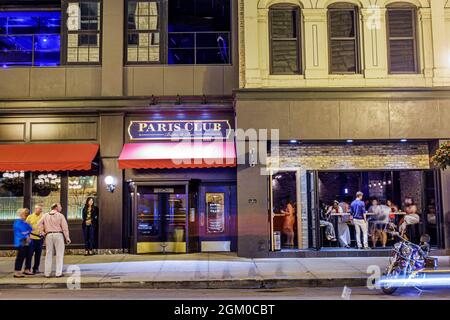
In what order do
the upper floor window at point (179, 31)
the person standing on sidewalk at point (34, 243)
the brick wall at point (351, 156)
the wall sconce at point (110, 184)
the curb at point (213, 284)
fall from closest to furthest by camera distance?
the curb at point (213, 284) → the person standing on sidewalk at point (34, 243) → the brick wall at point (351, 156) → the wall sconce at point (110, 184) → the upper floor window at point (179, 31)

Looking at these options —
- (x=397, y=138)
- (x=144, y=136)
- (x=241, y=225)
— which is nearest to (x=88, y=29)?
(x=144, y=136)

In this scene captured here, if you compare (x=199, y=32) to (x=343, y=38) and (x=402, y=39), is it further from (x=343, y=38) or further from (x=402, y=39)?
(x=402, y=39)

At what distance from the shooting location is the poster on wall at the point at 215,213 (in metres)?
17.6

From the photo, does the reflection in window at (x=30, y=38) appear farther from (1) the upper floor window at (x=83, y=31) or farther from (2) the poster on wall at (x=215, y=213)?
(2) the poster on wall at (x=215, y=213)

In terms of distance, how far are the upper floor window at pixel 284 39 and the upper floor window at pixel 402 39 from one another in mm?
2979

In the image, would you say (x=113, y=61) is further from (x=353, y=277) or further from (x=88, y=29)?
(x=353, y=277)

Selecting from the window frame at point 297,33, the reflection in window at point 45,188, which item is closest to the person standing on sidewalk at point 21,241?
the reflection in window at point 45,188

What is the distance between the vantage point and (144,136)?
1745 cm

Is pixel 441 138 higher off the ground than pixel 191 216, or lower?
higher

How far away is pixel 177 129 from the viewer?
688 inches

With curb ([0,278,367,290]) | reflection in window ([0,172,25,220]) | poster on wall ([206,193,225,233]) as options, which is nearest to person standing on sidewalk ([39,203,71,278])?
curb ([0,278,367,290])

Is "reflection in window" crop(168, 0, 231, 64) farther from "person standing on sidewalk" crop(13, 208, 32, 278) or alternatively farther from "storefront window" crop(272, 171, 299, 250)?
"person standing on sidewalk" crop(13, 208, 32, 278)

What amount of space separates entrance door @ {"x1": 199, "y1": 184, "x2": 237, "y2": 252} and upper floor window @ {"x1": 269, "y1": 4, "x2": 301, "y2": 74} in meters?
4.34

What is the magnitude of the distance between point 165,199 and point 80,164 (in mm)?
2966
